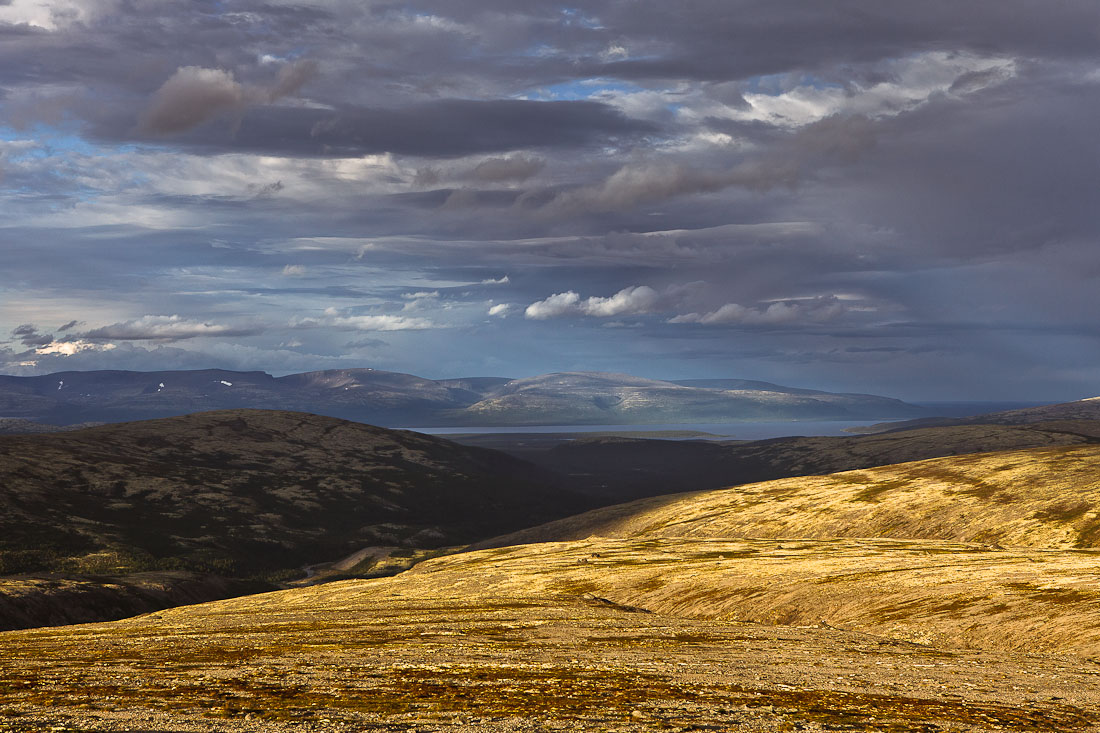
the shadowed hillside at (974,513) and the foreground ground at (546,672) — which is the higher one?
the foreground ground at (546,672)

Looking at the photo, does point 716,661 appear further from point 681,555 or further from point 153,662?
point 681,555

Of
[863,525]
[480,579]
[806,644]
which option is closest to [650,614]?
[806,644]

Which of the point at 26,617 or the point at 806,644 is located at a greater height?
the point at 806,644

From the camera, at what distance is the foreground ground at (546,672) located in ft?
108

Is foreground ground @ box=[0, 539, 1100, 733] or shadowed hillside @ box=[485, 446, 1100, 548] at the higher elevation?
foreground ground @ box=[0, 539, 1100, 733]

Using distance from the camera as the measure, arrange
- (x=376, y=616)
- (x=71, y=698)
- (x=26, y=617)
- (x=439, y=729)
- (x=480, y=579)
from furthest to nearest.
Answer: (x=26, y=617) → (x=480, y=579) → (x=376, y=616) → (x=71, y=698) → (x=439, y=729)

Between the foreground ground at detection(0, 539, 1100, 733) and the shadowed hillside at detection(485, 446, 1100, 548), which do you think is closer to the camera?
the foreground ground at detection(0, 539, 1100, 733)

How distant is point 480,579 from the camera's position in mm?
112250

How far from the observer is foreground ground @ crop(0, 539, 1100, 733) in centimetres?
3288

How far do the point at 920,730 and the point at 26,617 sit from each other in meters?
131

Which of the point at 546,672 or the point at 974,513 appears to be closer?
the point at 546,672

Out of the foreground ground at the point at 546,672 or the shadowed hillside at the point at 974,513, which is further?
the shadowed hillside at the point at 974,513

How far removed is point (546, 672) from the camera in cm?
4403

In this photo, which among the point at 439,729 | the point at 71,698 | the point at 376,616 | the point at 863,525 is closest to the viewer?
the point at 439,729
